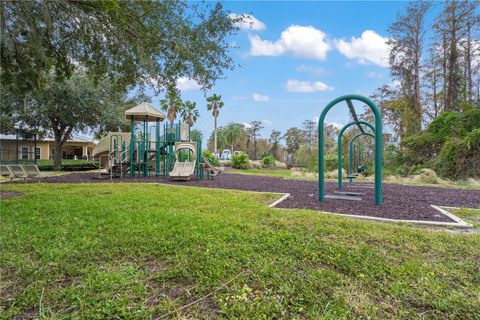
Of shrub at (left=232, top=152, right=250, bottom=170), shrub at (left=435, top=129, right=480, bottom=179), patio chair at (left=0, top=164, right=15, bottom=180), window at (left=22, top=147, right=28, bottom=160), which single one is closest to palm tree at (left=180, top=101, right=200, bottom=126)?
shrub at (left=232, top=152, right=250, bottom=170)

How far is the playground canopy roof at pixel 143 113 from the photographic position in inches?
514

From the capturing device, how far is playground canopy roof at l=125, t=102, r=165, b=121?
13045 millimetres

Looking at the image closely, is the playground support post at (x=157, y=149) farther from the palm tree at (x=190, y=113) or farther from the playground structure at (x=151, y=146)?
the palm tree at (x=190, y=113)

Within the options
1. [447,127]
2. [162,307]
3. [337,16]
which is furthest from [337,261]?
[447,127]

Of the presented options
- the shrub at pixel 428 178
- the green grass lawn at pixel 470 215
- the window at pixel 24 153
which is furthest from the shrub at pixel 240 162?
the window at pixel 24 153

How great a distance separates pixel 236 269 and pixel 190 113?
36.8 m

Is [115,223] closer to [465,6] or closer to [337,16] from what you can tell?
[337,16]

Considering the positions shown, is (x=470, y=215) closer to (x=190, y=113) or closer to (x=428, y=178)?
(x=428, y=178)

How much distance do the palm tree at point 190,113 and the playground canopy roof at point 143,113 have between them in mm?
22880

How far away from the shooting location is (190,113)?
123 feet

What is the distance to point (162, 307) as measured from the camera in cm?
189

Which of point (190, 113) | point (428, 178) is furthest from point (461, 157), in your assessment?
point (190, 113)

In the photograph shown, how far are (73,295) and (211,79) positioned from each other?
5783 mm

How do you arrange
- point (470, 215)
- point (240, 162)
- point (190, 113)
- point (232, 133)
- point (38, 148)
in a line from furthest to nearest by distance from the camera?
point (232, 133), point (190, 113), point (38, 148), point (240, 162), point (470, 215)
